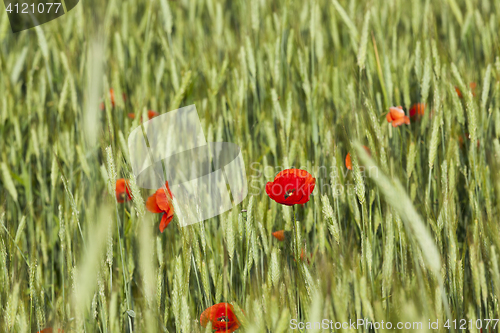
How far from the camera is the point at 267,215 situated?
0.52 m

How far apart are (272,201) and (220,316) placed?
196mm

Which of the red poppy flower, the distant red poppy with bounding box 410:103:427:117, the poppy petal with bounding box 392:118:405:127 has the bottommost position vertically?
the red poppy flower

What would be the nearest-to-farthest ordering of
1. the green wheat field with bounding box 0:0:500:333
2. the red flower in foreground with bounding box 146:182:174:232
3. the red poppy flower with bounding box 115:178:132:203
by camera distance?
the green wheat field with bounding box 0:0:500:333, the red flower in foreground with bounding box 146:182:174:232, the red poppy flower with bounding box 115:178:132:203

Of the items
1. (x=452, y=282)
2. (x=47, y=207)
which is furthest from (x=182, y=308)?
(x=47, y=207)

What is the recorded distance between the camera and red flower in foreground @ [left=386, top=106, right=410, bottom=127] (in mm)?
706

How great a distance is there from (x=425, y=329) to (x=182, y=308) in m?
0.20

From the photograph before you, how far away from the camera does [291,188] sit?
501mm

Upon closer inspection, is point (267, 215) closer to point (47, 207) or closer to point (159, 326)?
point (159, 326)

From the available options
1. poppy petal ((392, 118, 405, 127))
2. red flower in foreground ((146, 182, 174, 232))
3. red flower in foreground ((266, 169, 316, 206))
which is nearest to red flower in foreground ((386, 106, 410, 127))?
poppy petal ((392, 118, 405, 127))

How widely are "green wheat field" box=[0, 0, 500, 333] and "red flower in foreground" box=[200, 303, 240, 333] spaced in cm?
1

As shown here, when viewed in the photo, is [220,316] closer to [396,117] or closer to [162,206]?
[162,206]

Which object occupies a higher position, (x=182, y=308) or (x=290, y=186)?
(x=290, y=186)

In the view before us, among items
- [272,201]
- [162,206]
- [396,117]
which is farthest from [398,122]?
[162,206]

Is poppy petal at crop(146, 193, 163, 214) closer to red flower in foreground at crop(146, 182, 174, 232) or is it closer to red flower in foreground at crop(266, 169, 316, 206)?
red flower in foreground at crop(146, 182, 174, 232)
